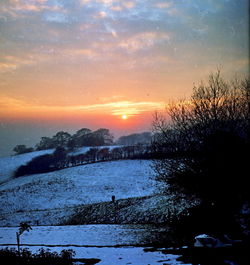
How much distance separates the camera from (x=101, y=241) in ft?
55.3

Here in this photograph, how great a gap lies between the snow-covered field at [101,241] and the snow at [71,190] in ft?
24.0

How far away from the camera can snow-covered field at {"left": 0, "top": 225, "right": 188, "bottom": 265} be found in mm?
11578

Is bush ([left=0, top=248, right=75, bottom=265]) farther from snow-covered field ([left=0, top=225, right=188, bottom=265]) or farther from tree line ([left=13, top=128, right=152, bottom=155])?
tree line ([left=13, top=128, right=152, bottom=155])

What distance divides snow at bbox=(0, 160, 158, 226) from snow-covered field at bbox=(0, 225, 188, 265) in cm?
732

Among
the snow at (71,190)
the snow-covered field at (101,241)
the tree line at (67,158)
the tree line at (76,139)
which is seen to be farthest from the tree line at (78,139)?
the snow-covered field at (101,241)

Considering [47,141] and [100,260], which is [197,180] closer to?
[100,260]

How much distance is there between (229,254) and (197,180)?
628 cm

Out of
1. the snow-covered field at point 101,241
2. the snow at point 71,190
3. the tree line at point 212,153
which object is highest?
the tree line at point 212,153

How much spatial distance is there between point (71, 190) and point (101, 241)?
2647cm

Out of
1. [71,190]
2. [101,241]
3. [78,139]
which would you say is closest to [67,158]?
[78,139]

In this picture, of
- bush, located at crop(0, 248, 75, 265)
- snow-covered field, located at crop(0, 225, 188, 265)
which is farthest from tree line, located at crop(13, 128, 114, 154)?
bush, located at crop(0, 248, 75, 265)

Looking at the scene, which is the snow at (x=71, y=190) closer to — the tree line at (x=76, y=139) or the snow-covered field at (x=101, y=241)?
the snow-covered field at (x=101, y=241)

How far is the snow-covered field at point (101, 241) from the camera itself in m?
11.6

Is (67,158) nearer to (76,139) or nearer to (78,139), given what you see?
(78,139)
